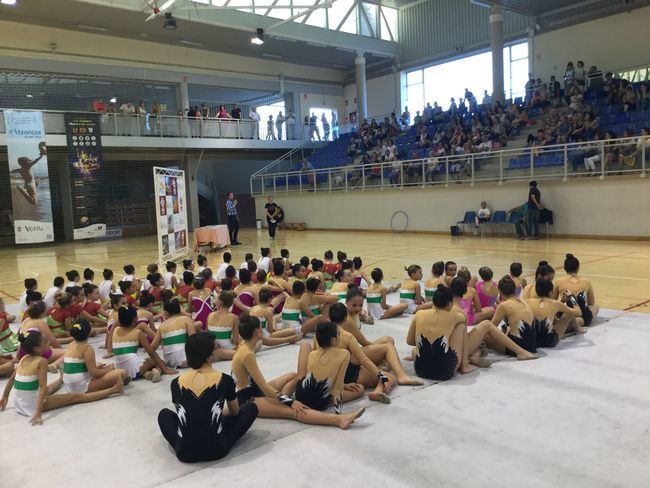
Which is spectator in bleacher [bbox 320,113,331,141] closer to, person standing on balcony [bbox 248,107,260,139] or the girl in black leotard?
person standing on balcony [bbox 248,107,260,139]

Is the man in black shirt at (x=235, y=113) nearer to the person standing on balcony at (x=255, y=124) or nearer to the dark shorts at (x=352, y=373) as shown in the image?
the person standing on balcony at (x=255, y=124)

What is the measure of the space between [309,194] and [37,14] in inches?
503

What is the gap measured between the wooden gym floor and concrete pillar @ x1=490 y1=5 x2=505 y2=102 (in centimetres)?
779

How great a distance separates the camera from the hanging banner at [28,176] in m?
19.1

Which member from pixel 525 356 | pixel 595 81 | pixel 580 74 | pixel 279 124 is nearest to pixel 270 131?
pixel 279 124

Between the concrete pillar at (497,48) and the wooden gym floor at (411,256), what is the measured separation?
7789 millimetres

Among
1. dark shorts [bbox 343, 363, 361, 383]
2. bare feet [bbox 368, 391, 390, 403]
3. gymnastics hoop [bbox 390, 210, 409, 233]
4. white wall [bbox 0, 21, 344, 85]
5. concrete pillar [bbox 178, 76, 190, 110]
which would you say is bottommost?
bare feet [bbox 368, 391, 390, 403]

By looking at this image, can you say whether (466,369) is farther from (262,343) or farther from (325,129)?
(325,129)

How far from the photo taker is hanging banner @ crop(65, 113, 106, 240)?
2089 centimetres

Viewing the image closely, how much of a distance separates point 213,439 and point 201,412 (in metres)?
0.19

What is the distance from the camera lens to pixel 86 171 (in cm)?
2128

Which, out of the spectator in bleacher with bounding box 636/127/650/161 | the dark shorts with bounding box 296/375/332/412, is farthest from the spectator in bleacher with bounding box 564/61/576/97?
the dark shorts with bounding box 296/375/332/412

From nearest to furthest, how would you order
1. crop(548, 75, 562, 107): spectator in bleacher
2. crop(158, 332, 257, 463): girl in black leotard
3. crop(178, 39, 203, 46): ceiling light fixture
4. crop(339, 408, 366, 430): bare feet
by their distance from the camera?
crop(158, 332, 257, 463): girl in black leotard
crop(339, 408, 366, 430): bare feet
crop(548, 75, 562, 107): spectator in bleacher
crop(178, 39, 203, 46): ceiling light fixture

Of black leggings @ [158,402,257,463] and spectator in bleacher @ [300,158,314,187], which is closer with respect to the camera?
black leggings @ [158,402,257,463]
